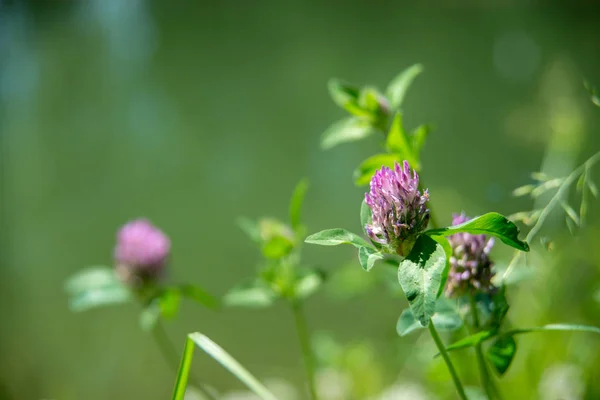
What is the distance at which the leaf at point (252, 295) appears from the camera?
Result: 0.78 metres

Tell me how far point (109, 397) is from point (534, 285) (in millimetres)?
1099

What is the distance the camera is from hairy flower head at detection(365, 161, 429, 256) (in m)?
0.47

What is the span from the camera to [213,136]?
1.55 meters

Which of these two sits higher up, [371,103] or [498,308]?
[371,103]

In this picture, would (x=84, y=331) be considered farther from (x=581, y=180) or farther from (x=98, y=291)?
(x=581, y=180)

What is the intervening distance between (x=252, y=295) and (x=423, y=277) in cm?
40

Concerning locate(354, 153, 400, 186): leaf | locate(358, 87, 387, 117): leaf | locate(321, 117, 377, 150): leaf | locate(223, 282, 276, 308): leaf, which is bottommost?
locate(223, 282, 276, 308): leaf

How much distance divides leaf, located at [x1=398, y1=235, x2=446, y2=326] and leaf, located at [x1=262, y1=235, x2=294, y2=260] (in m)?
0.31

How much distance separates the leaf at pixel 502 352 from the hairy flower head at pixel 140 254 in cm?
56

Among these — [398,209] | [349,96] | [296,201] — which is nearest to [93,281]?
[296,201]

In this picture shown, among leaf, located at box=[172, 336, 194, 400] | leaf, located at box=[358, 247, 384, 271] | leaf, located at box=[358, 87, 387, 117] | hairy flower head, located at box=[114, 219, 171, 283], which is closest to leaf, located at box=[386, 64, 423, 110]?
leaf, located at box=[358, 87, 387, 117]

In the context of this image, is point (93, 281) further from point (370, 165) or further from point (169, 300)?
point (370, 165)

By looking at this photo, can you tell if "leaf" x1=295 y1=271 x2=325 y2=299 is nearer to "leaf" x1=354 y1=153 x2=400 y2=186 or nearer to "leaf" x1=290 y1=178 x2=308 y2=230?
"leaf" x1=290 y1=178 x2=308 y2=230

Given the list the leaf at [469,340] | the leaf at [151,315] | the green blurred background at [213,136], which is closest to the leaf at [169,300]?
the leaf at [151,315]
